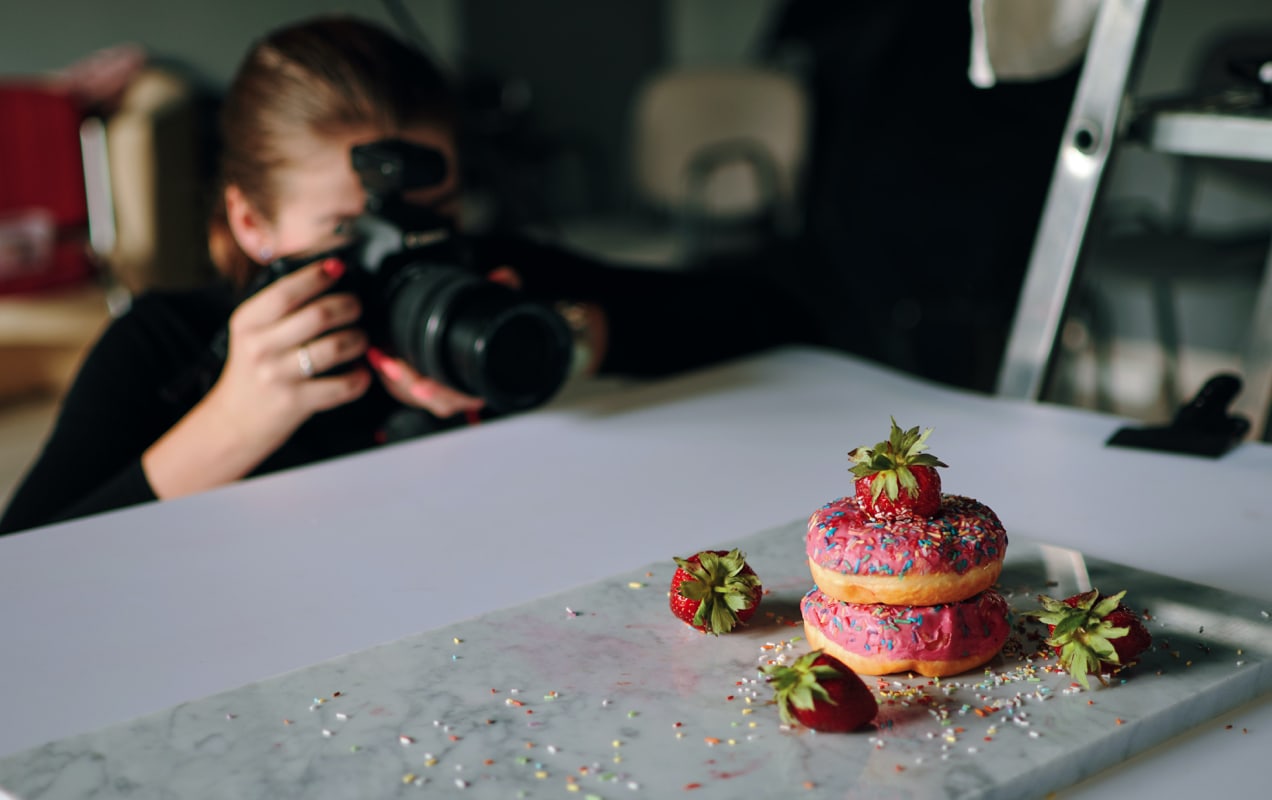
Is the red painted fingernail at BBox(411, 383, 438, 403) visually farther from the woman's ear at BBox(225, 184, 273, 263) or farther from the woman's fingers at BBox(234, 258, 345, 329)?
the woman's ear at BBox(225, 184, 273, 263)

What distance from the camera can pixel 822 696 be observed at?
43 centimetres

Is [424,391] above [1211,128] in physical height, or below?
below

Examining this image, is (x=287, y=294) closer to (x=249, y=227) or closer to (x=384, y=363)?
(x=384, y=363)

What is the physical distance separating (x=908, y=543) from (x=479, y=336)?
0.36 metres

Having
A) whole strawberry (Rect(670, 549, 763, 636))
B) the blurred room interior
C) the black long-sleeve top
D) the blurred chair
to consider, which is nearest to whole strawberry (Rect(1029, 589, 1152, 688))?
whole strawberry (Rect(670, 549, 763, 636))

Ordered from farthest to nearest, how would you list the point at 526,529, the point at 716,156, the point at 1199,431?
the point at 716,156
the point at 1199,431
the point at 526,529

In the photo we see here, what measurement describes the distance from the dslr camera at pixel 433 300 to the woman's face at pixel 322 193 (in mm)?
129

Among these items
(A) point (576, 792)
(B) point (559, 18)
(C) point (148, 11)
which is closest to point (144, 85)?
(C) point (148, 11)

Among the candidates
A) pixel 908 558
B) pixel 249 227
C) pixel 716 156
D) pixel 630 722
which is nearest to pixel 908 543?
pixel 908 558

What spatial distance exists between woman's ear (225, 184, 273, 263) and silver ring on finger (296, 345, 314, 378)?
0.24m

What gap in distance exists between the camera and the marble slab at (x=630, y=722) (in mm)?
419

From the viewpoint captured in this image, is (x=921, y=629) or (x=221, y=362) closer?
(x=921, y=629)

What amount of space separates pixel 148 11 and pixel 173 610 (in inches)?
145

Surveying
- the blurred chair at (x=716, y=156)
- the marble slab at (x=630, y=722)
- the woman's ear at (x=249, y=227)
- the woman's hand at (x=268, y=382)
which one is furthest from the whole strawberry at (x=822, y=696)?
the blurred chair at (x=716, y=156)
